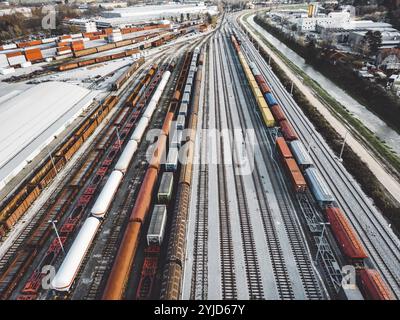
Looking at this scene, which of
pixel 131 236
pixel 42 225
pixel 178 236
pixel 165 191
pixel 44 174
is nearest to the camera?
pixel 131 236

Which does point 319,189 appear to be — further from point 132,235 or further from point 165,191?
point 132,235

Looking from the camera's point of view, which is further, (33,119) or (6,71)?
(6,71)

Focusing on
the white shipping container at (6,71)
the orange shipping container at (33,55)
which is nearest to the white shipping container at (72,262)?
the white shipping container at (6,71)

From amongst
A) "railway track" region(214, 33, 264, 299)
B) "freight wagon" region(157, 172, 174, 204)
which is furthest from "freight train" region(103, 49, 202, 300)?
"railway track" region(214, 33, 264, 299)

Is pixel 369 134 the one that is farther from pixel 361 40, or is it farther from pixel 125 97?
pixel 361 40

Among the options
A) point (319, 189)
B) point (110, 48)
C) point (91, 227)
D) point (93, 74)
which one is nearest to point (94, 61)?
point (93, 74)

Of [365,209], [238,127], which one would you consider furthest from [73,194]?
[365,209]

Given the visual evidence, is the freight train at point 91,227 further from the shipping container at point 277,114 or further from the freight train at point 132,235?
the shipping container at point 277,114
